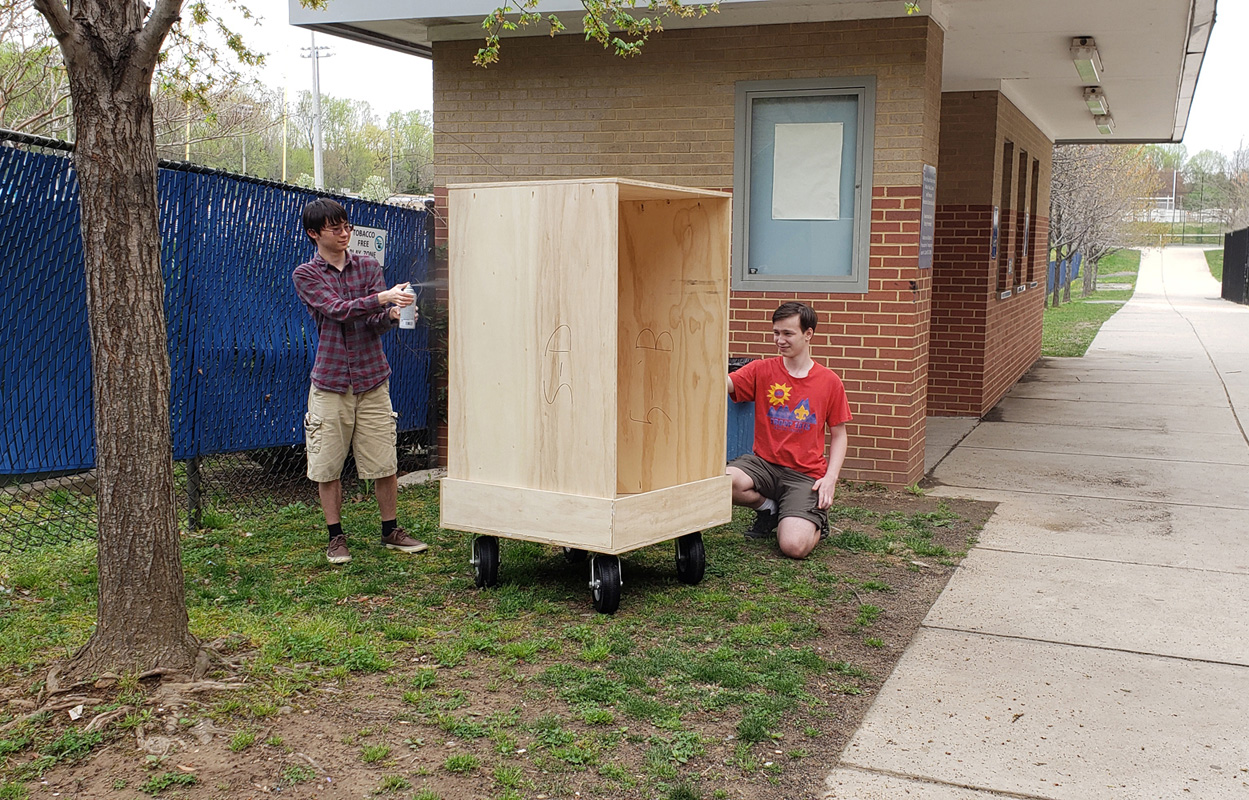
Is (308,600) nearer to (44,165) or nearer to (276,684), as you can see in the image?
(276,684)

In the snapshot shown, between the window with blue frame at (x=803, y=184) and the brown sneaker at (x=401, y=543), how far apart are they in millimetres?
3430

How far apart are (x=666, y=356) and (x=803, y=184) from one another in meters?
3.03

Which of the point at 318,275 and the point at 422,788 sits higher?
the point at 318,275

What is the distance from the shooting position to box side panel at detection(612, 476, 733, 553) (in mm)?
4953

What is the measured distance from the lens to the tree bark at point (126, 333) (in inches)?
149

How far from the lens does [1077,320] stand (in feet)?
94.1

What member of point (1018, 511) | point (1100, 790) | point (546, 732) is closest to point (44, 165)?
point (546, 732)

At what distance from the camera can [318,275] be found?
5797mm

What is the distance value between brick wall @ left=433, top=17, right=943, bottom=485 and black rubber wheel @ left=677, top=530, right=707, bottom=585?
3069 millimetres

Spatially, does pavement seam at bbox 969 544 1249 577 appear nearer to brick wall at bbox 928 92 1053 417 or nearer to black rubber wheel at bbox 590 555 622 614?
black rubber wheel at bbox 590 555 622 614

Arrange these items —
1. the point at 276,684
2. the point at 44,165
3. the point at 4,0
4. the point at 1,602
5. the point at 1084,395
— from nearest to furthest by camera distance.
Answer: the point at 276,684
the point at 1,602
the point at 44,165
the point at 4,0
the point at 1084,395

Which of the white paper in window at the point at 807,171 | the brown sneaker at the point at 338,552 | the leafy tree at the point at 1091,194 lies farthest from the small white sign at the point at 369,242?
the leafy tree at the point at 1091,194

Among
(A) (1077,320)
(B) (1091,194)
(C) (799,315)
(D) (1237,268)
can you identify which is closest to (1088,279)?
(D) (1237,268)

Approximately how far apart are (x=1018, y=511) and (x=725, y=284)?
3.04m
